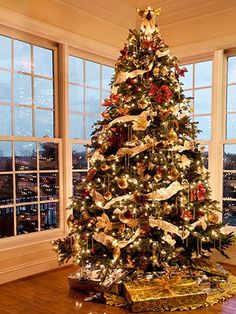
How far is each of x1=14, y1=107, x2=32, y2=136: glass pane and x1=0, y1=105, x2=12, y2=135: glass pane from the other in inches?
2.7

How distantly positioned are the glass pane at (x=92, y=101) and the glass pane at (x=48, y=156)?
70 cm

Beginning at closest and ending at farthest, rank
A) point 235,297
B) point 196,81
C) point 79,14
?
point 235,297 → point 79,14 → point 196,81

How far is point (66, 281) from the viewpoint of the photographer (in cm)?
332

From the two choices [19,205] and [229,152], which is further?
[229,152]

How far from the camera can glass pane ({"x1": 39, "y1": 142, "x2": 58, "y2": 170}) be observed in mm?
3760

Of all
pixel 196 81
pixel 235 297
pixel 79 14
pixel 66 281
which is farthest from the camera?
pixel 196 81

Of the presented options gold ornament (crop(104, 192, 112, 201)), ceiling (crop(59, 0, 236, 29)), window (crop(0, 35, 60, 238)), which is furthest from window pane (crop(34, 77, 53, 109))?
gold ornament (crop(104, 192, 112, 201))

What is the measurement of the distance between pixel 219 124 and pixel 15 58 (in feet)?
7.98

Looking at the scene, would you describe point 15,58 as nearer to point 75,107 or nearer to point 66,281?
point 75,107

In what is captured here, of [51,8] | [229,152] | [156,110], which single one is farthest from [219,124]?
[51,8]

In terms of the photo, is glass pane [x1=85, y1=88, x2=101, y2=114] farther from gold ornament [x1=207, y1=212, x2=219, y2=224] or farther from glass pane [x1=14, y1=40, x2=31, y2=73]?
gold ornament [x1=207, y1=212, x2=219, y2=224]

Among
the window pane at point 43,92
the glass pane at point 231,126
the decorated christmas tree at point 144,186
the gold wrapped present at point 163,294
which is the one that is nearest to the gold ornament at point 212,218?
the decorated christmas tree at point 144,186

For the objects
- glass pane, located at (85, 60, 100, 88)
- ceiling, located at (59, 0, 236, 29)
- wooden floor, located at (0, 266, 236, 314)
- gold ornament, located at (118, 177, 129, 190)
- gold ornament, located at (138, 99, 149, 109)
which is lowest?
wooden floor, located at (0, 266, 236, 314)

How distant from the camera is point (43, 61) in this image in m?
3.79
